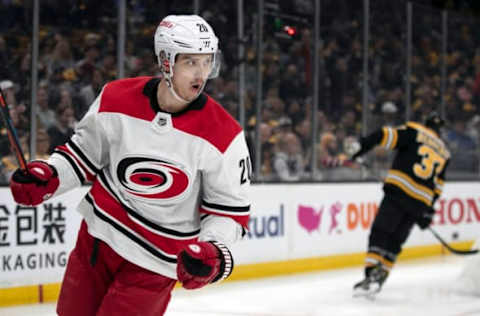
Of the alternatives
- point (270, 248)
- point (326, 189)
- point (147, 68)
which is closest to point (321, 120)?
point (326, 189)

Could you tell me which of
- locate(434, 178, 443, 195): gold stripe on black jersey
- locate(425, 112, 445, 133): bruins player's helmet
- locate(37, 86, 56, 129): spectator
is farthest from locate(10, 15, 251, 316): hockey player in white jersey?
locate(434, 178, 443, 195): gold stripe on black jersey

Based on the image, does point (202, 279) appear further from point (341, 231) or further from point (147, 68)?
point (341, 231)

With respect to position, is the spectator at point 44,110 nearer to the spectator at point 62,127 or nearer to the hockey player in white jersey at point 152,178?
the spectator at point 62,127

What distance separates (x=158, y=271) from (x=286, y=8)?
17.9 ft

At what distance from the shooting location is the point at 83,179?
230 centimetres

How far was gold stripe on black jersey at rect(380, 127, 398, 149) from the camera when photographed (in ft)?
18.7

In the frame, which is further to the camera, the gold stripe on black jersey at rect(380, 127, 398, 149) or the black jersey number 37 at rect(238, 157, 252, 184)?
the gold stripe on black jersey at rect(380, 127, 398, 149)

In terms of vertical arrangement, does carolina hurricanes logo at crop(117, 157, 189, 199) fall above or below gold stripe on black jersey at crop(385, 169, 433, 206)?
above

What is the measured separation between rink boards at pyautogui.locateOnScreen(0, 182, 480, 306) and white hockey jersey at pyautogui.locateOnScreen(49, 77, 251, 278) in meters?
2.88

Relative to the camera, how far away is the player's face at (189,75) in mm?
2170

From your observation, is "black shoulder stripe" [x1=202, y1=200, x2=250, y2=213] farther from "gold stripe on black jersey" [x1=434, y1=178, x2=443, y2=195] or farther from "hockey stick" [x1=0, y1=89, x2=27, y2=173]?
"gold stripe on black jersey" [x1=434, y1=178, x2=443, y2=195]

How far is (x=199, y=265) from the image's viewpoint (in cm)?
193

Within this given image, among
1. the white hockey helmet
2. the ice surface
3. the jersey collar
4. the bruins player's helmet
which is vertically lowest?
the ice surface

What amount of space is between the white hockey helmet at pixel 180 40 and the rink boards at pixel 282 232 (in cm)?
305
